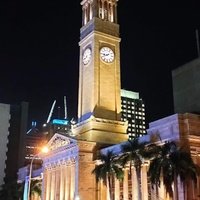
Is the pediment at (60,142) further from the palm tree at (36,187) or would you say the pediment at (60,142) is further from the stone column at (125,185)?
the stone column at (125,185)

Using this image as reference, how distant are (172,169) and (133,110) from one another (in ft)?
485

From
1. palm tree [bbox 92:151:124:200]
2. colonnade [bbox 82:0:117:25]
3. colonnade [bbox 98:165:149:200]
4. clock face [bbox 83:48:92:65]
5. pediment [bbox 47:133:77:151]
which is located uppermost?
colonnade [bbox 82:0:117:25]

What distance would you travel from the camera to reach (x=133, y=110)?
19188 centimetres

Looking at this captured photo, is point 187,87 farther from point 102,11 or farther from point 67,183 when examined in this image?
point 67,183

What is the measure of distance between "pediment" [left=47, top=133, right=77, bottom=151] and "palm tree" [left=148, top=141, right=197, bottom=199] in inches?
1035

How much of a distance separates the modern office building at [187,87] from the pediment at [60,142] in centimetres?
2502

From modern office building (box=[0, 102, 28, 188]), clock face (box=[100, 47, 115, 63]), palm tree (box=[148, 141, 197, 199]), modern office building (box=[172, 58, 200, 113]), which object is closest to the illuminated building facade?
clock face (box=[100, 47, 115, 63])

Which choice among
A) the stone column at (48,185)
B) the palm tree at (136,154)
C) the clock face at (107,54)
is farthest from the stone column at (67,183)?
the clock face at (107,54)

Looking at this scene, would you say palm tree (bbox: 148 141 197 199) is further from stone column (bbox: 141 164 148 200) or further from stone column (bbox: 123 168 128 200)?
stone column (bbox: 123 168 128 200)

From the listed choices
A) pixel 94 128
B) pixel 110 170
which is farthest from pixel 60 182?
pixel 110 170

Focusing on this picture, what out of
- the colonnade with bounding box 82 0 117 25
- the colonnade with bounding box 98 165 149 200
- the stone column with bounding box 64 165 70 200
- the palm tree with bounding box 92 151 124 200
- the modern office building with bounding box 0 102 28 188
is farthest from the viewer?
the modern office building with bounding box 0 102 28 188

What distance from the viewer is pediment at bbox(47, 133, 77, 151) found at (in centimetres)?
7143

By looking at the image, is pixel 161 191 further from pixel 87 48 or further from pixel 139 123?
pixel 139 123

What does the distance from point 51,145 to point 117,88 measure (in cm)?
1866
